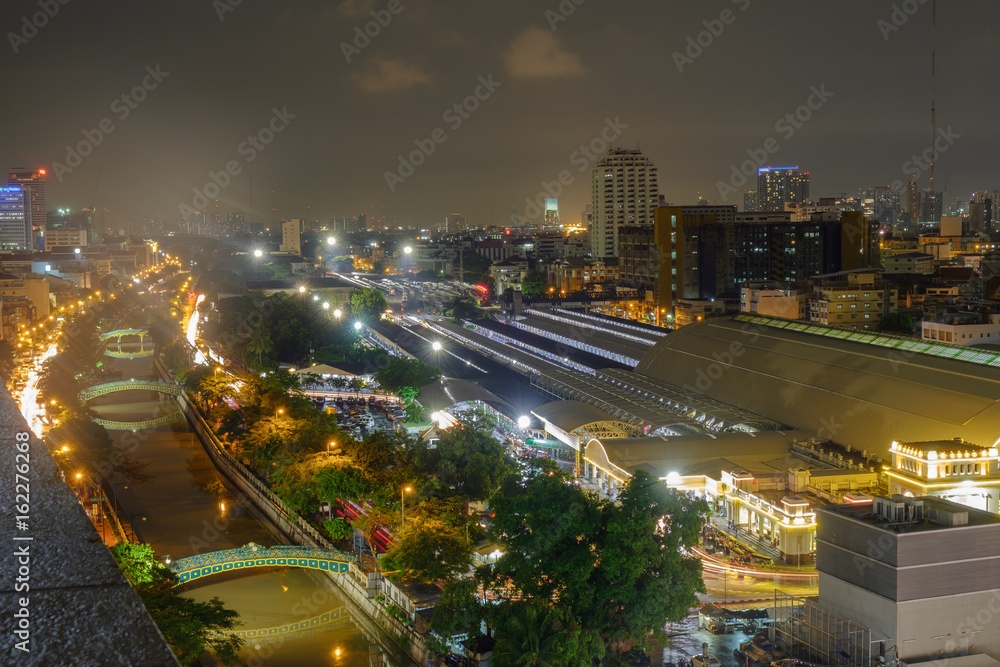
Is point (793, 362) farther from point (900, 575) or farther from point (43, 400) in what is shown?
point (43, 400)

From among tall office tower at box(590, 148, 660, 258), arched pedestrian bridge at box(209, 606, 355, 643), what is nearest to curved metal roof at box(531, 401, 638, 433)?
arched pedestrian bridge at box(209, 606, 355, 643)

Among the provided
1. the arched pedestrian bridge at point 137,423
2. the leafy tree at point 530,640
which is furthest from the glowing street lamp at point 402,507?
the arched pedestrian bridge at point 137,423

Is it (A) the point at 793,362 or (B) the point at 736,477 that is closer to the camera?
(B) the point at 736,477

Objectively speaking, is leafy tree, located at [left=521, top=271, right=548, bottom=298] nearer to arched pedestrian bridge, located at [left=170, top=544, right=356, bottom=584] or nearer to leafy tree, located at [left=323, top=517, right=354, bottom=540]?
leafy tree, located at [left=323, top=517, right=354, bottom=540]

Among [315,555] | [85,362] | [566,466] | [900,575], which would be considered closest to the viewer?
[900,575]

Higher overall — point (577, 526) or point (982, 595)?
point (577, 526)

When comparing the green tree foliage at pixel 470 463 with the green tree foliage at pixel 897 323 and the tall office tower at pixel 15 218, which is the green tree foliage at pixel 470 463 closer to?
the green tree foliage at pixel 897 323

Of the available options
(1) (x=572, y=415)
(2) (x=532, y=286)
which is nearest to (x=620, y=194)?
(2) (x=532, y=286)

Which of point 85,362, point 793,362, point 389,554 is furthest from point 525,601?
point 85,362
